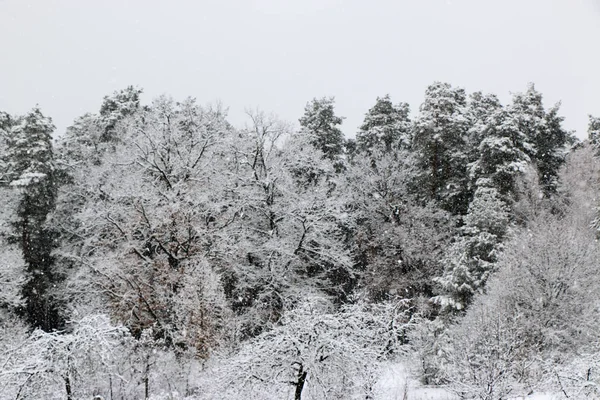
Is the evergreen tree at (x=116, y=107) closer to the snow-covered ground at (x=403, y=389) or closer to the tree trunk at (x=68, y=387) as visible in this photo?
the snow-covered ground at (x=403, y=389)

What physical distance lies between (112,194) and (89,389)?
13510 millimetres

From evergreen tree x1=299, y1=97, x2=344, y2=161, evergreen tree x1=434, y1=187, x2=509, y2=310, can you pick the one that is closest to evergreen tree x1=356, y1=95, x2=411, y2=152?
evergreen tree x1=299, y1=97, x2=344, y2=161

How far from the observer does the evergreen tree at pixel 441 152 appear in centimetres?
2994

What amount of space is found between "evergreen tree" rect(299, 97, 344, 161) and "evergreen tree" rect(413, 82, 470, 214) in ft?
19.9

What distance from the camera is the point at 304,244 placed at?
2477 centimetres

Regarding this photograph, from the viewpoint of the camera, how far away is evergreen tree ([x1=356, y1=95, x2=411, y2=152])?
3441 cm

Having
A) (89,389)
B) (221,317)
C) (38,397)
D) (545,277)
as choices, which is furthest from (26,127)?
(545,277)

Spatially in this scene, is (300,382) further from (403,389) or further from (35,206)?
(35,206)

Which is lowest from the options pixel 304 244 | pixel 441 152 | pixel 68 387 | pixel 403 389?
pixel 403 389

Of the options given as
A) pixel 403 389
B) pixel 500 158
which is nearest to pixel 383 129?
pixel 500 158

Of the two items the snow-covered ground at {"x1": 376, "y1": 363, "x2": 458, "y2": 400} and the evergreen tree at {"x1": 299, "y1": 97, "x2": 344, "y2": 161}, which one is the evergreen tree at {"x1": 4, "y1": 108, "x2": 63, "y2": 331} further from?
the snow-covered ground at {"x1": 376, "y1": 363, "x2": 458, "y2": 400}

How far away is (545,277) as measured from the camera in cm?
1641

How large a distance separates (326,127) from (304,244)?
1269cm

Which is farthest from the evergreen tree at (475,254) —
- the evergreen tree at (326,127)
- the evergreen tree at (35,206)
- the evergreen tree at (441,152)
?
the evergreen tree at (35,206)
